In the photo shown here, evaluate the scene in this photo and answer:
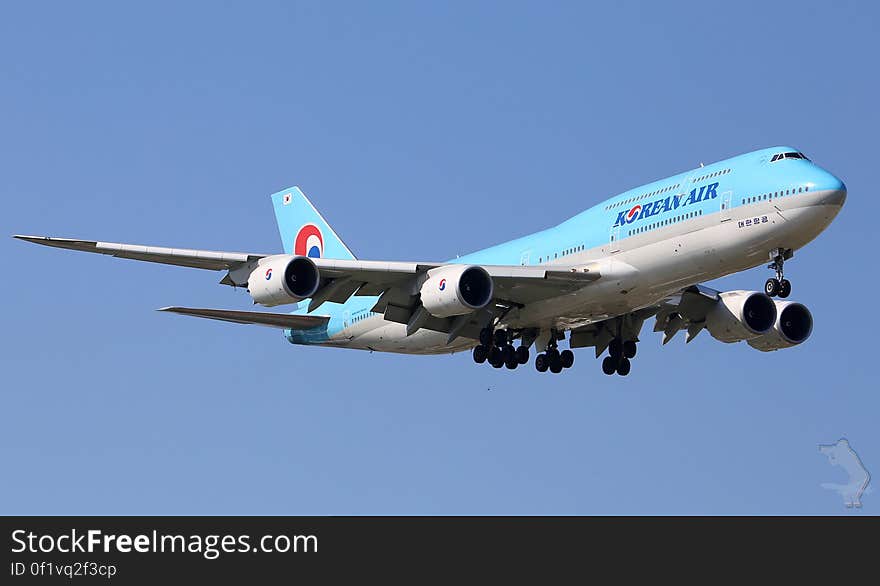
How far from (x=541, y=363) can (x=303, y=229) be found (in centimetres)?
1286

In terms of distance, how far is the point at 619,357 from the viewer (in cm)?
5512

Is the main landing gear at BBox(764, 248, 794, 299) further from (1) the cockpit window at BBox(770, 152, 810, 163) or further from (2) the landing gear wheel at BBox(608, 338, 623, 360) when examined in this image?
(2) the landing gear wheel at BBox(608, 338, 623, 360)

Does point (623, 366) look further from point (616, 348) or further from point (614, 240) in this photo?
point (614, 240)

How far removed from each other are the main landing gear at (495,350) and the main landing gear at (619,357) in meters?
3.63

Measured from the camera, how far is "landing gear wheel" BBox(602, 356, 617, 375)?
55.2 metres

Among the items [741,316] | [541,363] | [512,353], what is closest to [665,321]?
[741,316]

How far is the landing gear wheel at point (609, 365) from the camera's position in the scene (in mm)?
55156

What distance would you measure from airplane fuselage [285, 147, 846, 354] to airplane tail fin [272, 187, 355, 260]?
34.9 feet

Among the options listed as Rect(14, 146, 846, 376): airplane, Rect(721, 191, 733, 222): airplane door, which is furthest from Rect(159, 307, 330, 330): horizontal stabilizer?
Rect(721, 191, 733, 222): airplane door
